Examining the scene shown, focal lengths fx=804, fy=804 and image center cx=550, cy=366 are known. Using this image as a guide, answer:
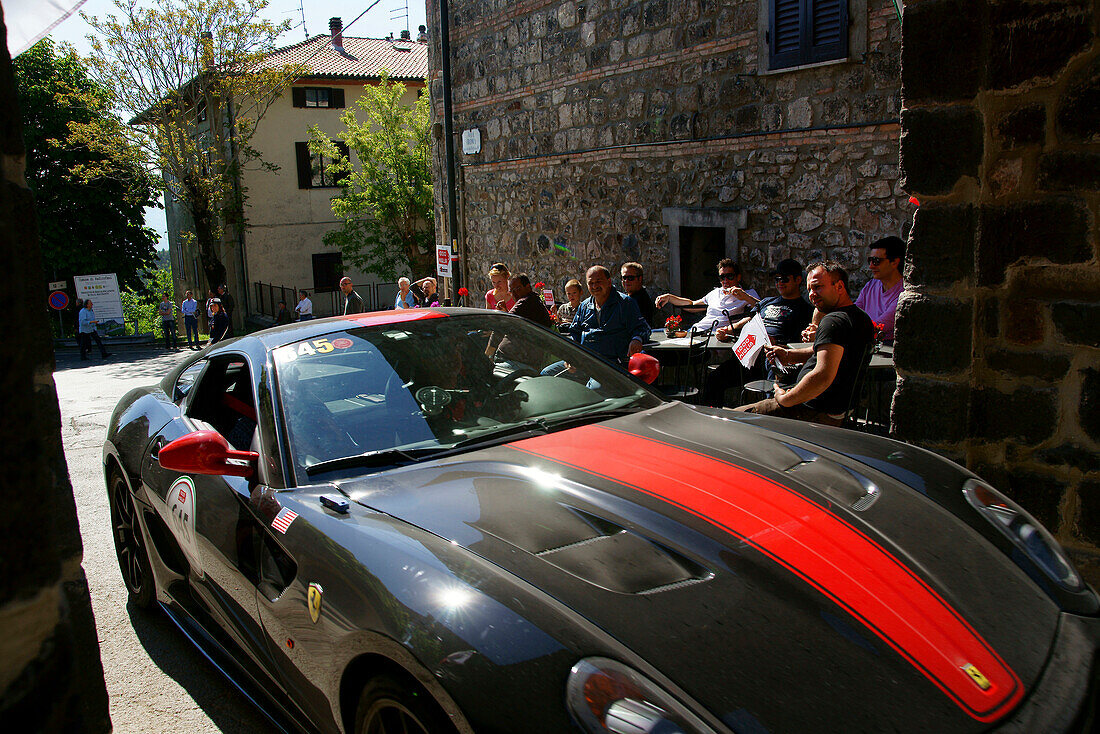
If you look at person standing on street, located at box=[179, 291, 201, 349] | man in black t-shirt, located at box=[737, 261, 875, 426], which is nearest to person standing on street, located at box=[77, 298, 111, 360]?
person standing on street, located at box=[179, 291, 201, 349]

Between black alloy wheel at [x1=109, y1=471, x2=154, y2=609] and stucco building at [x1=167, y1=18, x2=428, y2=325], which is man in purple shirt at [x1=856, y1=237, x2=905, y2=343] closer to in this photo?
black alloy wheel at [x1=109, y1=471, x2=154, y2=609]

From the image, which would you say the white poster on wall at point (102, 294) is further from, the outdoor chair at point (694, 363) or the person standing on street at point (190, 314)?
the outdoor chair at point (694, 363)

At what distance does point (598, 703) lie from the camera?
1.58 m

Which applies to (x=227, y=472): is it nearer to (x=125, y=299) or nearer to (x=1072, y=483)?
(x=1072, y=483)

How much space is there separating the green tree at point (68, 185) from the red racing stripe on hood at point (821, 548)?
30315mm

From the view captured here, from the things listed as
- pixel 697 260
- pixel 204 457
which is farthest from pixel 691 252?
pixel 204 457

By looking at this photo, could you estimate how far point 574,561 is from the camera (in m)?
2.04

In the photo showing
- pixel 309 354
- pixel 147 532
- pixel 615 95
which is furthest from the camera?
pixel 615 95

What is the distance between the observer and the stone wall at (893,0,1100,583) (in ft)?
11.7

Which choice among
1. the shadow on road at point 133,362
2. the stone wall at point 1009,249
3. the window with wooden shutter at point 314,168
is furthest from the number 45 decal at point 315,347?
the window with wooden shutter at point 314,168

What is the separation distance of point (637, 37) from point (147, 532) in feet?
30.9

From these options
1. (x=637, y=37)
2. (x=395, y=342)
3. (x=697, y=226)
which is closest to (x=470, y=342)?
(x=395, y=342)

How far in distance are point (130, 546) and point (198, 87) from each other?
88.8 ft

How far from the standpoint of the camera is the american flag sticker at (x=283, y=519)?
2.46 m
